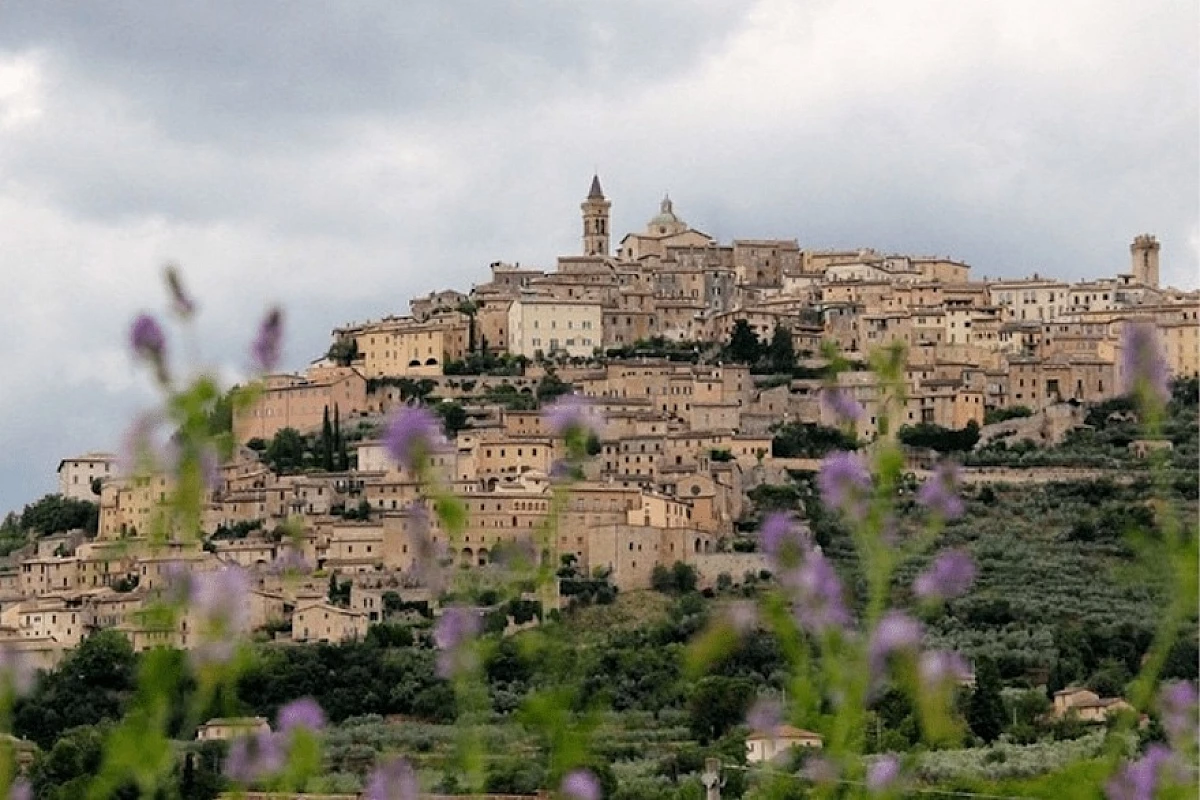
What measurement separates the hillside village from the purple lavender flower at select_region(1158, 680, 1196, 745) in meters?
32.3

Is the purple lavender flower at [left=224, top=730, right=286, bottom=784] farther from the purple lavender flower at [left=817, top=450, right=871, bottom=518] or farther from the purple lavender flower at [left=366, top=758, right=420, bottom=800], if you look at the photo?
the purple lavender flower at [left=817, top=450, right=871, bottom=518]

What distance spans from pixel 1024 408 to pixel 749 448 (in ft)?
22.3

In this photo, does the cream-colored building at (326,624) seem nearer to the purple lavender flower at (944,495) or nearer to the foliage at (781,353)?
the foliage at (781,353)

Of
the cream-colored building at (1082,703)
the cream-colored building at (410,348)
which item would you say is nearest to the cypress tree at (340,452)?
the cream-colored building at (410,348)

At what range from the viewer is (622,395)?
1998 inches

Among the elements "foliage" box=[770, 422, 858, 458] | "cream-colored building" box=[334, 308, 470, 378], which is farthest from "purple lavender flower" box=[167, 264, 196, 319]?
"cream-colored building" box=[334, 308, 470, 378]

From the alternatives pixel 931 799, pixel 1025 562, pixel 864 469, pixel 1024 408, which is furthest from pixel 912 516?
pixel 864 469

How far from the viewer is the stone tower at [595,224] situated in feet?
225

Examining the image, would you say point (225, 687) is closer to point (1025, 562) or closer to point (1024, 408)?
point (1025, 562)

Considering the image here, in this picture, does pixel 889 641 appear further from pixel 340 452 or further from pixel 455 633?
pixel 340 452

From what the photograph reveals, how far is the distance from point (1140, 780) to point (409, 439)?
0.97 m

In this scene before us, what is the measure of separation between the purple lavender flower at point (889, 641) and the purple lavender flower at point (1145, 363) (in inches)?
15.2

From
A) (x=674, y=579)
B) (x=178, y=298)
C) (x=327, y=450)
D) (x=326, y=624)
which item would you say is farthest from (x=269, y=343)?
(x=327, y=450)

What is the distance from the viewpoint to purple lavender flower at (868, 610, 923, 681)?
10.4 ft
